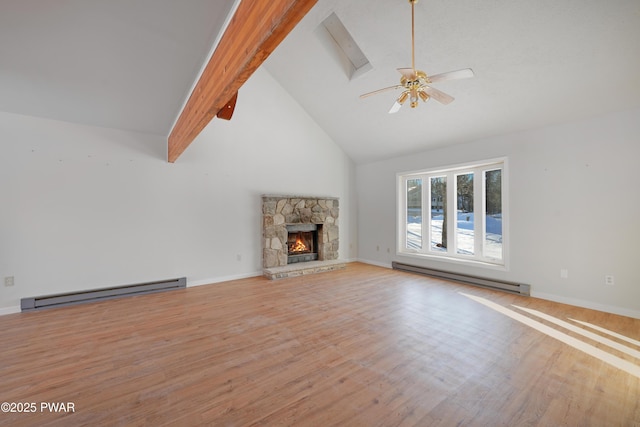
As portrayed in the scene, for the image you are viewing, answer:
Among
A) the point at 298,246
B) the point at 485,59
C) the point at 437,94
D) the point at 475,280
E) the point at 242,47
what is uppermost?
the point at 485,59

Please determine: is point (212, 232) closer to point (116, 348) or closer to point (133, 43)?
point (116, 348)

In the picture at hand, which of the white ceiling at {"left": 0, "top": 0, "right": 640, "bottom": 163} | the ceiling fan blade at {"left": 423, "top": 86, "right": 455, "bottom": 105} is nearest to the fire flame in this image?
the white ceiling at {"left": 0, "top": 0, "right": 640, "bottom": 163}

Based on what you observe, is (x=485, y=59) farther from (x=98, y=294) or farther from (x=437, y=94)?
(x=98, y=294)

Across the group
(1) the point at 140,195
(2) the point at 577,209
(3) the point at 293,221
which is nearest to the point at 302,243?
(3) the point at 293,221

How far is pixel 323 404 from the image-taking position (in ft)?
5.60

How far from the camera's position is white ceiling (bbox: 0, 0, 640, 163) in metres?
1.97

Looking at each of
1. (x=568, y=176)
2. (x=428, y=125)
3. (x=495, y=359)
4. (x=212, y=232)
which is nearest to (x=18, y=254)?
(x=212, y=232)

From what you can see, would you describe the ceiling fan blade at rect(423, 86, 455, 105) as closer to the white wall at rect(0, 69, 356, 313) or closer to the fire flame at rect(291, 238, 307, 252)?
the white wall at rect(0, 69, 356, 313)

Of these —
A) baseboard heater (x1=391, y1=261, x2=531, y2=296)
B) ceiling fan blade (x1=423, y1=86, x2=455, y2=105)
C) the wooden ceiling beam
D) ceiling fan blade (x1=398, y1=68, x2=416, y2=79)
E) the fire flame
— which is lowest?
baseboard heater (x1=391, y1=261, x2=531, y2=296)

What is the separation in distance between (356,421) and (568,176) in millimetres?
4160

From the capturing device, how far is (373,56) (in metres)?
3.68

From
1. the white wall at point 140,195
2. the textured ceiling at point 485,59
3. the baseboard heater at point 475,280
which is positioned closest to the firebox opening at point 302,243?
the white wall at point 140,195

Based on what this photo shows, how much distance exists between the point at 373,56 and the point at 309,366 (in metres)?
3.87

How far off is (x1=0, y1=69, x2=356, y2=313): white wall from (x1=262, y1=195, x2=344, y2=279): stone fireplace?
0.25 m
